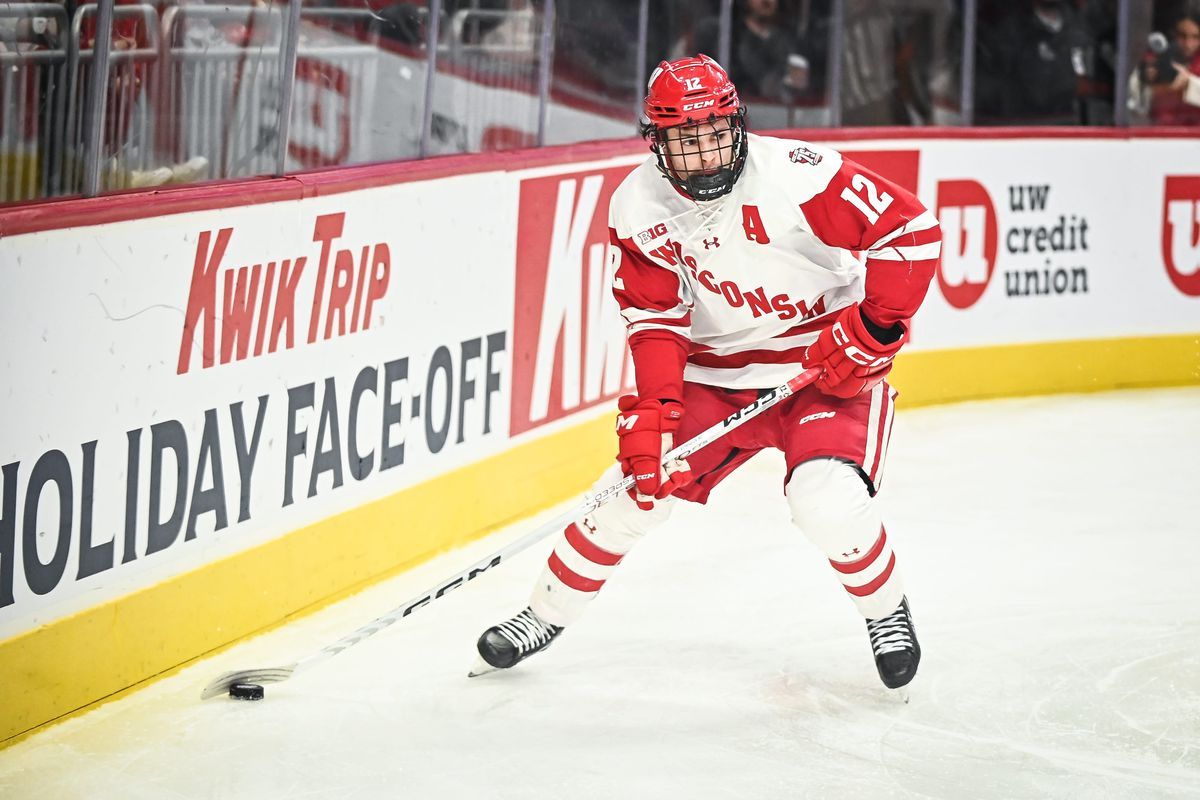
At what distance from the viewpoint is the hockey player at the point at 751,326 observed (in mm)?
3016

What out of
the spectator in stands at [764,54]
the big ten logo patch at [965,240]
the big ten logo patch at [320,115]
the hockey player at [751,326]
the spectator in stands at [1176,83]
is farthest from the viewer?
the spectator in stands at [1176,83]

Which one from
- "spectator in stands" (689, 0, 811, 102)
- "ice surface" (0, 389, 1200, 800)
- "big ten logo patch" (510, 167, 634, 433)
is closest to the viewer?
"ice surface" (0, 389, 1200, 800)

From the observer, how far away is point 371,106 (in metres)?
4.16

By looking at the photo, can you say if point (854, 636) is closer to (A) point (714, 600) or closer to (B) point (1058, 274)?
(A) point (714, 600)

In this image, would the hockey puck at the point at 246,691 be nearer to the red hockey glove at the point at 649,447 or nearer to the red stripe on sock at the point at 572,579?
the red stripe on sock at the point at 572,579

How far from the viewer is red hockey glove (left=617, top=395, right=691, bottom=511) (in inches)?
120

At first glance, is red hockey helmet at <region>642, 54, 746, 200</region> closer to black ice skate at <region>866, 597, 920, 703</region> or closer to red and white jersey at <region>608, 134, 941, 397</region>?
red and white jersey at <region>608, 134, 941, 397</region>

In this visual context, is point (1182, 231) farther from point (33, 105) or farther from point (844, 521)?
point (33, 105)

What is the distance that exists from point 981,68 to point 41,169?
171 inches

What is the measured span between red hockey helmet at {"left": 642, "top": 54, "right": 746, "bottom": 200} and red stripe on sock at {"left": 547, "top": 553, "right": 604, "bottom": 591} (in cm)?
75

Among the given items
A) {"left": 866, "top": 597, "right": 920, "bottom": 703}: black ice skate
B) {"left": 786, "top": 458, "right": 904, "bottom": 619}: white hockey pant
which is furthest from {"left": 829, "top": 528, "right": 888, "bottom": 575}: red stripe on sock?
{"left": 866, "top": 597, "right": 920, "bottom": 703}: black ice skate

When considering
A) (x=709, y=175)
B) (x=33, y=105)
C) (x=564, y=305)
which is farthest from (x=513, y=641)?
(x=564, y=305)

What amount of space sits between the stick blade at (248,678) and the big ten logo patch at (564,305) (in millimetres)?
1475

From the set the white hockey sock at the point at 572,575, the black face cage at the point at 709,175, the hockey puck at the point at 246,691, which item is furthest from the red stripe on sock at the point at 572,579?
the black face cage at the point at 709,175
